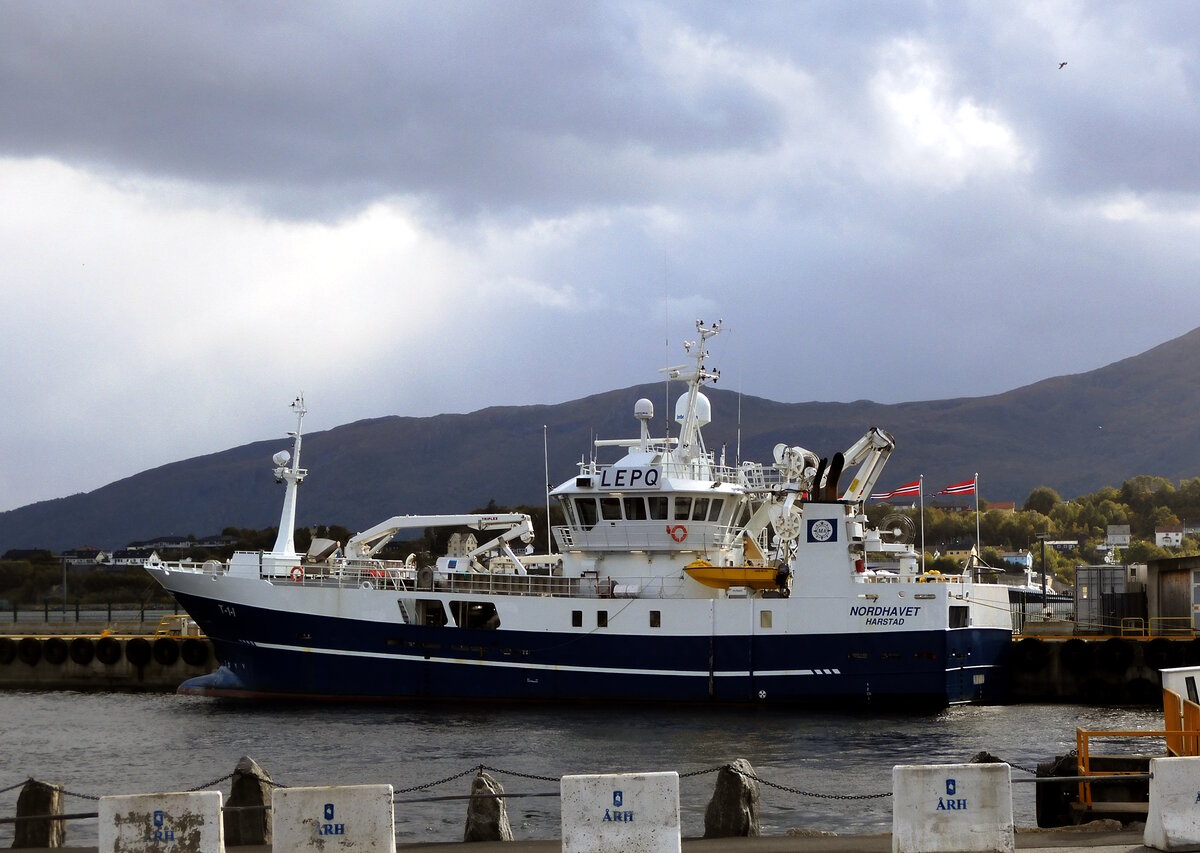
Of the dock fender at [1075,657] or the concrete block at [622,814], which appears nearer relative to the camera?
the concrete block at [622,814]

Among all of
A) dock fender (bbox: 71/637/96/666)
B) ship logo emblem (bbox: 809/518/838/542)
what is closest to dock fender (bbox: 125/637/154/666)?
dock fender (bbox: 71/637/96/666)

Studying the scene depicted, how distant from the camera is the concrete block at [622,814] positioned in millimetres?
11211

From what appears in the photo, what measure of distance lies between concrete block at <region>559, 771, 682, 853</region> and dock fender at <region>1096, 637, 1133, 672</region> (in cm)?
2487

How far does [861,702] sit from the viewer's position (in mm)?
28875

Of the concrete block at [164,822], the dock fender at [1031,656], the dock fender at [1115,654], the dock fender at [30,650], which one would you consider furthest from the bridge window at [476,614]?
the concrete block at [164,822]

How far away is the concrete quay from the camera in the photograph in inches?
455

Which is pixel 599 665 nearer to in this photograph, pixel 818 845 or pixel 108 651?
pixel 108 651

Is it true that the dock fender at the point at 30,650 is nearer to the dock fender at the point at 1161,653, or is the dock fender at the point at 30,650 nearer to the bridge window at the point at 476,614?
the bridge window at the point at 476,614

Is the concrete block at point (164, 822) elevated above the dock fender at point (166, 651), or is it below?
above

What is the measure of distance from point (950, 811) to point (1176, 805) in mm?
1808

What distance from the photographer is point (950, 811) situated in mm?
11289

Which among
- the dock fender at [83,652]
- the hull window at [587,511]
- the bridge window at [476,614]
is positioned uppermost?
the hull window at [587,511]

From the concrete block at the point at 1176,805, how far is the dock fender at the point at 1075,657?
23.1 m

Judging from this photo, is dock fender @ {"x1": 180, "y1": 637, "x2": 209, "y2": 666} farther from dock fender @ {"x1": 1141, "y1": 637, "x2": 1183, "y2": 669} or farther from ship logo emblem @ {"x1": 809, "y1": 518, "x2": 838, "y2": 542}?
dock fender @ {"x1": 1141, "y1": 637, "x2": 1183, "y2": 669}
